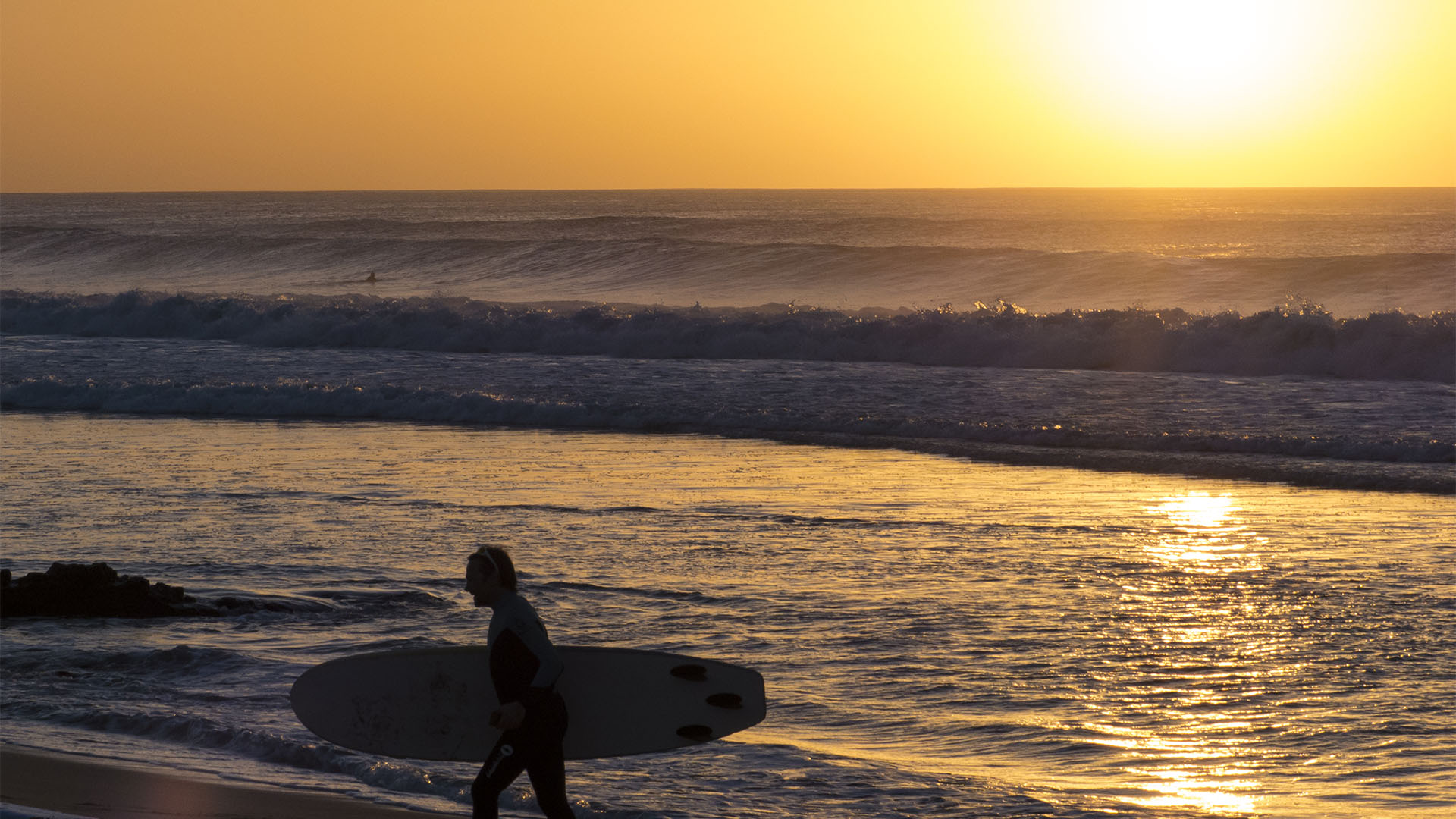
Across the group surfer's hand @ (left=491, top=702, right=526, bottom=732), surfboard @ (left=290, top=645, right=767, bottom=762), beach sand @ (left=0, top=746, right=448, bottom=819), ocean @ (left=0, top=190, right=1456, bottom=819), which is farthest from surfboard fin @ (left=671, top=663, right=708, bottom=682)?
beach sand @ (left=0, top=746, right=448, bottom=819)

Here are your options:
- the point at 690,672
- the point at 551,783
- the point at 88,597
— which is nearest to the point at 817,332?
the point at 88,597

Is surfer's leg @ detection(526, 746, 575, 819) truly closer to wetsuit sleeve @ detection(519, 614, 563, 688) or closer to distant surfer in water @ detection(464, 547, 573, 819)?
distant surfer in water @ detection(464, 547, 573, 819)

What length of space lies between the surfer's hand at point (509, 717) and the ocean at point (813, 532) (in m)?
1.09

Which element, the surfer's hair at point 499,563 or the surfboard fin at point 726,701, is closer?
the surfer's hair at point 499,563

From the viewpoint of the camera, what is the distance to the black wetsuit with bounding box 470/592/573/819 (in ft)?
16.5

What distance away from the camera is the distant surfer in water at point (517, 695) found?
4.98m

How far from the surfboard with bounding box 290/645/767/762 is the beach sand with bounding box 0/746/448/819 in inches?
14.6

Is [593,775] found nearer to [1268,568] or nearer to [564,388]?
[1268,568]

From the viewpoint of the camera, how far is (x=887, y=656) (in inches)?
315

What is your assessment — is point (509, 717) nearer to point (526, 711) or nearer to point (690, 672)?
point (526, 711)

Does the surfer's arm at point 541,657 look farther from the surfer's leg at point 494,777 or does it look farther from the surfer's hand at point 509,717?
the surfer's leg at point 494,777

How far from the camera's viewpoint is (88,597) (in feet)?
29.9

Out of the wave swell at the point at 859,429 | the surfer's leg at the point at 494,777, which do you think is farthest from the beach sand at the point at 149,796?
the wave swell at the point at 859,429

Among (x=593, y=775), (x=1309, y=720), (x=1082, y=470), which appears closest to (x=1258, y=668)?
(x=1309, y=720)
